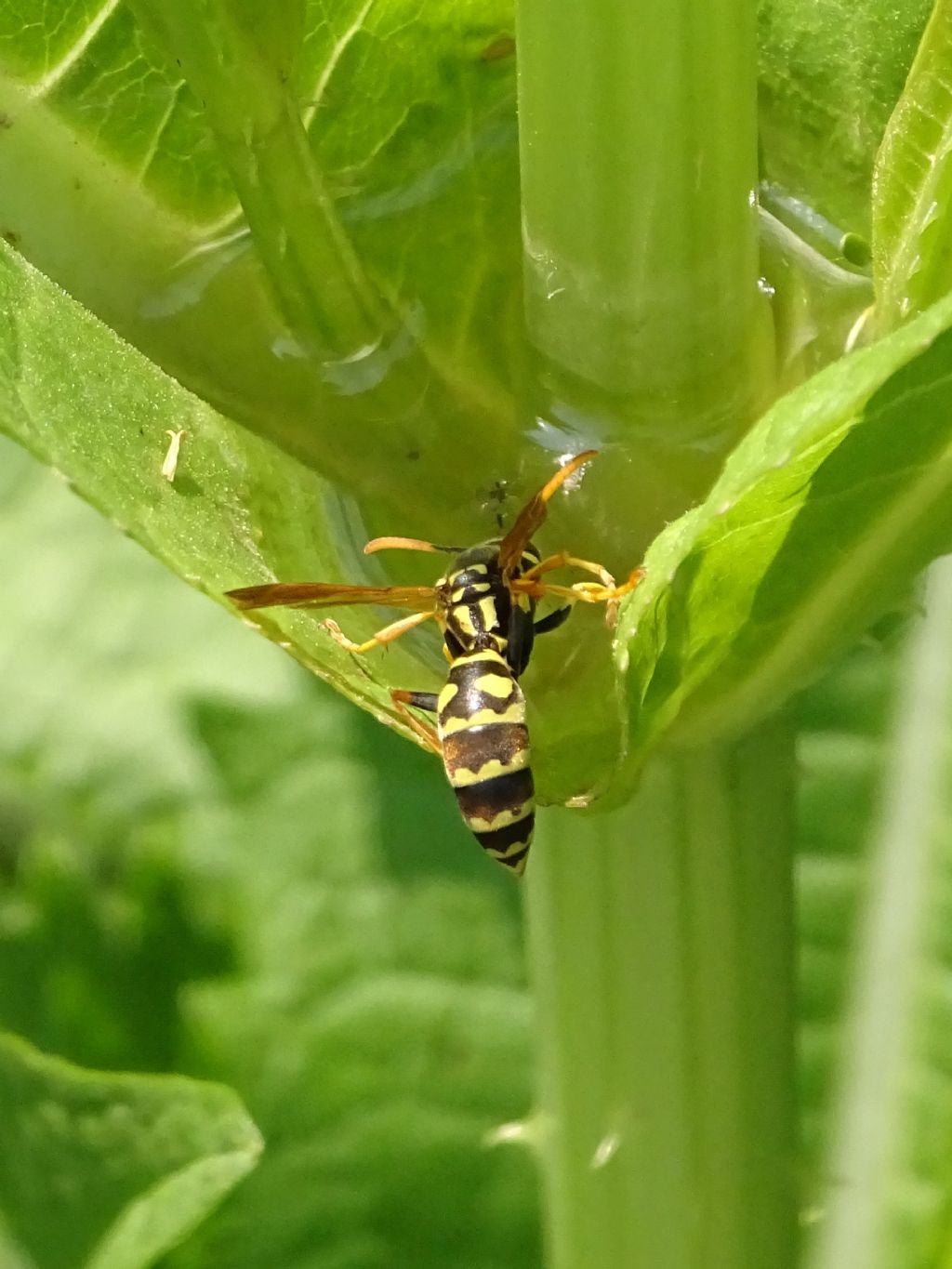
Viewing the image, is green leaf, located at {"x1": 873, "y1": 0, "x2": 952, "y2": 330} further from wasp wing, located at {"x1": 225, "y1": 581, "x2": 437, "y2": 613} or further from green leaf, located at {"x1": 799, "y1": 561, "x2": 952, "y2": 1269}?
green leaf, located at {"x1": 799, "y1": 561, "x2": 952, "y2": 1269}

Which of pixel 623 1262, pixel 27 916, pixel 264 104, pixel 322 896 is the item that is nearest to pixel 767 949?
pixel 623 1262

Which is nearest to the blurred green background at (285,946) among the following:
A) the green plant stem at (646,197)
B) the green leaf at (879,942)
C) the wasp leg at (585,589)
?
the green leaf at (879,942)

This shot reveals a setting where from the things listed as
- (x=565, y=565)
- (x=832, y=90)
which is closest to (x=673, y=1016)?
(x=565, y=565)

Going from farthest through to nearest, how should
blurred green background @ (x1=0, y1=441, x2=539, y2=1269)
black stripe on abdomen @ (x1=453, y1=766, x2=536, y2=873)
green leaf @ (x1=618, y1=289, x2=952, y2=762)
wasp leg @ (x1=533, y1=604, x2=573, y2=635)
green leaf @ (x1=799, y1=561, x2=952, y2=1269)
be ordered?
blurred green background @ (x1=0, y1=441, x2=539, y2=1269)
green leaf @ (x1=799, y1=561, x2=952, y2=1269)
wasp leg @ (x1=533, y1=604, x2=573, y2=635)
black stripe on abdomen @ (x1=453, y1=766, x2=536, y2=873)
green leaf @ (x1=618, y1=289, x2=952, y2=762)

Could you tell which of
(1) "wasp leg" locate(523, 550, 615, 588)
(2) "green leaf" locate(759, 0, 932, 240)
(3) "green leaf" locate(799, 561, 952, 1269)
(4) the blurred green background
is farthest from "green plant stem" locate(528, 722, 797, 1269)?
(4) the blurred green background

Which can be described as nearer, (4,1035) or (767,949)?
(767,949)

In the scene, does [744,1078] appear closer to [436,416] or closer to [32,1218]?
[436,416]
